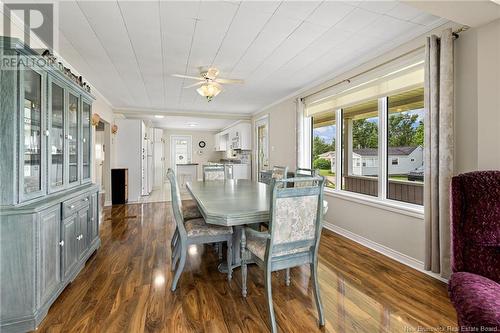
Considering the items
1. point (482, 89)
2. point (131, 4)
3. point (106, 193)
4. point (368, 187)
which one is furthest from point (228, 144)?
point (482, 89)

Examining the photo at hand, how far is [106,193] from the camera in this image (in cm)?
569

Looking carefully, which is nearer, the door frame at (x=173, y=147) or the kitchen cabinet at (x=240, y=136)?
the kitchen cabinet at (x=240, y=136)

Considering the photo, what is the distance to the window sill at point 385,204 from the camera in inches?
98.9

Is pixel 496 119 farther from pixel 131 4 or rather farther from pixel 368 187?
pixel 131 4

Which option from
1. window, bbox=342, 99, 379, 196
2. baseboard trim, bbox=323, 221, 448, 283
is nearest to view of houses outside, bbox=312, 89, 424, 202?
window, bbox=342, 99, 379, 196

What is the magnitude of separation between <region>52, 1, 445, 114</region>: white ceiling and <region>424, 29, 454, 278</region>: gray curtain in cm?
38

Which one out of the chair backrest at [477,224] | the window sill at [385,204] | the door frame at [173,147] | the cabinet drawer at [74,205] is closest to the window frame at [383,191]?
the window sill at [385,204]

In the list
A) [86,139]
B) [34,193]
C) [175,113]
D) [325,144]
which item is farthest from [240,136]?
[34,193]

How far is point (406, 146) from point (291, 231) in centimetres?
205

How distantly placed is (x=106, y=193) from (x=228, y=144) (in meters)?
4.07

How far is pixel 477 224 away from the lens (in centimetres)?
137

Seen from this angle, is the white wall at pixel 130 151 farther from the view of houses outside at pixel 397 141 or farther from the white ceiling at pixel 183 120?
the view of houses outside at pixel 397 141

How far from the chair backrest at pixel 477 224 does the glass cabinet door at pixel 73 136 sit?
3178mm

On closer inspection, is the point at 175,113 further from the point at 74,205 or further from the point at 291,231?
the point at 291,231
